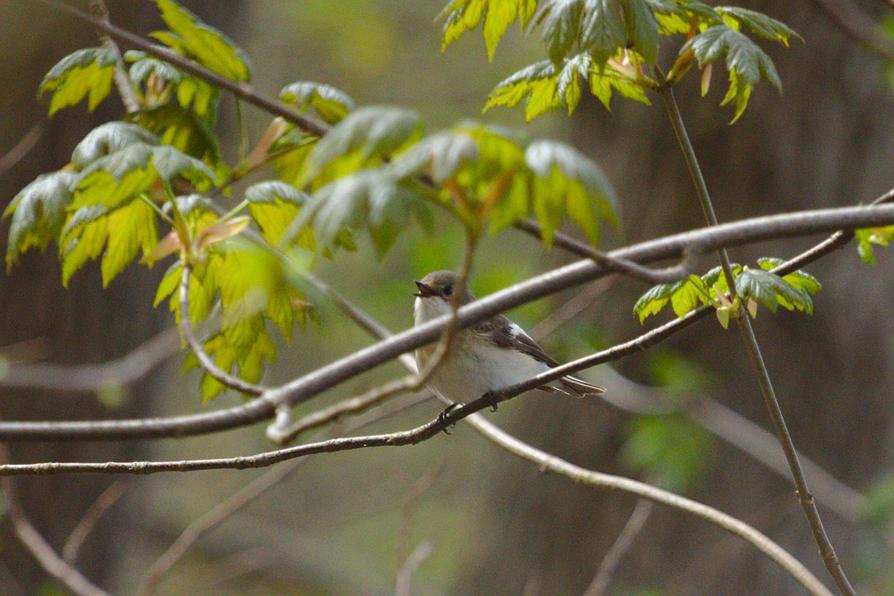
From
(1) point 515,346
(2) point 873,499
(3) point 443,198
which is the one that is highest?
(3) point 443,198

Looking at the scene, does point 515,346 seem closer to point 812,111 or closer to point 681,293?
point 681,293

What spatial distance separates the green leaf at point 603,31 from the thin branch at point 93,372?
250 cm

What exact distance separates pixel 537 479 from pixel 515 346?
2057 mm

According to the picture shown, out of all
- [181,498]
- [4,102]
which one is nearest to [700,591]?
[4,102]

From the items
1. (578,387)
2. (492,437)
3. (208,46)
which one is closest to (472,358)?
(578,387)

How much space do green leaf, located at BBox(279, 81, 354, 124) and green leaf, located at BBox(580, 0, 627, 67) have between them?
22.1 inches

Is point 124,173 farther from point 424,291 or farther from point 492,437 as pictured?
point 424,291

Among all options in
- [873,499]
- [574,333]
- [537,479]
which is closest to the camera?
[873,499]

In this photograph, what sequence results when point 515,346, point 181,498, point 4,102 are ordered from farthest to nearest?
point 181,498
point 4,102
point 515,346

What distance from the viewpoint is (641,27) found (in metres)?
1.52

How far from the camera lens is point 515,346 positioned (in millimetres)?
3555

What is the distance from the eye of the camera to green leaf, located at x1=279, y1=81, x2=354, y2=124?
6.15 ft

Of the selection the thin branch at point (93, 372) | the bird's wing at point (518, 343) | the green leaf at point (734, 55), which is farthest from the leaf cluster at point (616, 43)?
the thin branch at point (93, 372)

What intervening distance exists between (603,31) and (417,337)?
0.63 metres
